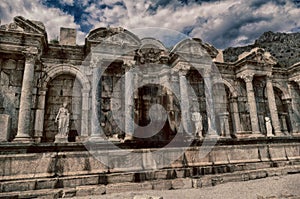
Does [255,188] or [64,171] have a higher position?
[64,171]

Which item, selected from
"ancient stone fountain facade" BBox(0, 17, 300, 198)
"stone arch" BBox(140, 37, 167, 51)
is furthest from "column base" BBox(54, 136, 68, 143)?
"stone arch" BBox(140, 37, 167, 51)

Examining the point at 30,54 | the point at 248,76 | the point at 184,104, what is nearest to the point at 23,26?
the point at 30,54

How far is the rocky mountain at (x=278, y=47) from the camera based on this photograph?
28.5 m

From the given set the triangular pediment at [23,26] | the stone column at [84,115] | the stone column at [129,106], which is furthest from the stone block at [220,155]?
the triangular pediment at [23,26]

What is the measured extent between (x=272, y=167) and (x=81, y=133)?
8.96m

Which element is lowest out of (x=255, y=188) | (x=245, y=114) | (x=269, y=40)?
(x=255, y=188)

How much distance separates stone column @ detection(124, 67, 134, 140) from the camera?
34.7ft

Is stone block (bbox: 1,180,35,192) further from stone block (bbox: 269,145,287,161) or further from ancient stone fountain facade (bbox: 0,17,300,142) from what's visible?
stone block (bbox: 269,145,287,161)

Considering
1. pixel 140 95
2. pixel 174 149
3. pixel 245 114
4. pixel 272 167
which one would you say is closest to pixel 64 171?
pixel 174 149

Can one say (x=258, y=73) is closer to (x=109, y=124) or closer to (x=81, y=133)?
(x=109, y=124)

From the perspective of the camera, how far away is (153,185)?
556cm

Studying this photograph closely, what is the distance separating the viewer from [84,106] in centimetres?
1139

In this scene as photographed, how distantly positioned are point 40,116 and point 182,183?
816 centimetres

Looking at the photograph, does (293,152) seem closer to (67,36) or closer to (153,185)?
(153,185)
